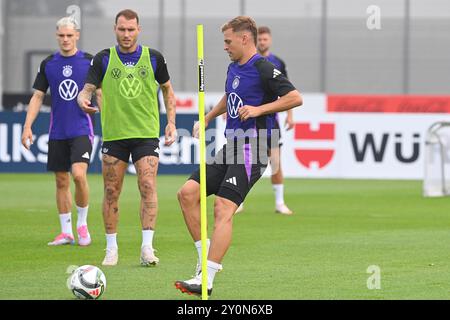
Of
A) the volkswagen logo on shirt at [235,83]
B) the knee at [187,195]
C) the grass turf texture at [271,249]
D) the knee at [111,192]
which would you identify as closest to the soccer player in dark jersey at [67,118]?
the grass turf texture at [271,249]

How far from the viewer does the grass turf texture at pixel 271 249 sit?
9.88 meters

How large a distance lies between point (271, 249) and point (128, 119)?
231 cm

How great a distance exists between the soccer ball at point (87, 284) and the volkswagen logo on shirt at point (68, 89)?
4296 millimetres

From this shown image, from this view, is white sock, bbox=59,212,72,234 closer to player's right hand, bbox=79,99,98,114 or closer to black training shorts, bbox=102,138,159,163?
black training shorts, bbox=102,138,159,163

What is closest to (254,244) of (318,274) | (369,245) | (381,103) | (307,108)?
(369,245)

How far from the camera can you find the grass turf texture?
988 centimetres

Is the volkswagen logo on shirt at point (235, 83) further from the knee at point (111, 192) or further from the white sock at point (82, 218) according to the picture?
the white sock at point (82, 218)

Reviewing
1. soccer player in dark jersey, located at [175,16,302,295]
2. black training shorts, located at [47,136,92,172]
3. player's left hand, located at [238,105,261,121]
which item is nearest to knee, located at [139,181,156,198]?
soccer player in dark jersey, located at [175,16,302,295]

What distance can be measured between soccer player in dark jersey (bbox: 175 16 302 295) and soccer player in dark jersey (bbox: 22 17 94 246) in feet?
10.8

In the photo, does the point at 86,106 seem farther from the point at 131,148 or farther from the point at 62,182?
the point at 62,182

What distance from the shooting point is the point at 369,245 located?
13172 millimetres

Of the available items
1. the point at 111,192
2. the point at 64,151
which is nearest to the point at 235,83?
the point at 111,192

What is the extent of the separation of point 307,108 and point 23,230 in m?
17.1

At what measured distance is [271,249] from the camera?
503 inches
